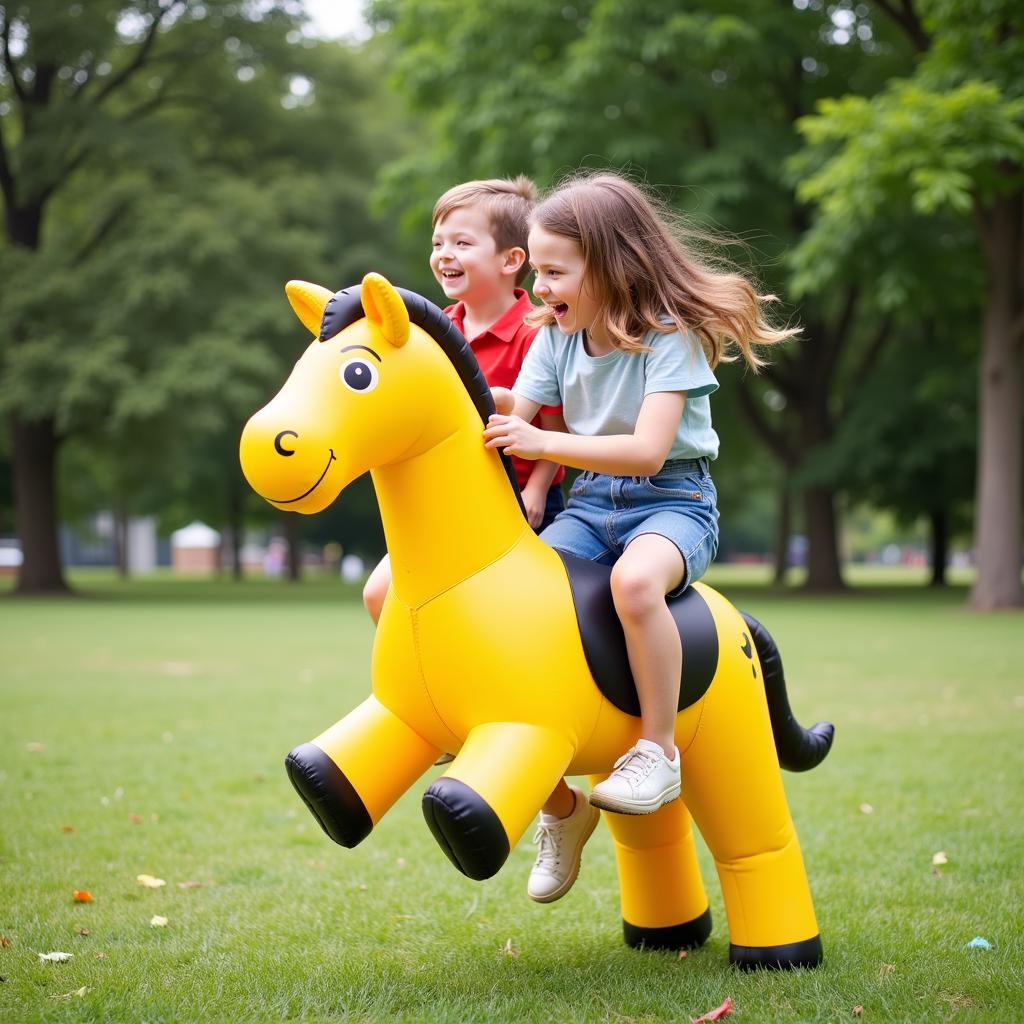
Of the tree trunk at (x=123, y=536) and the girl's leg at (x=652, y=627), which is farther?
the tree trunk at (x=123, y=536)

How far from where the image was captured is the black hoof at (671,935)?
13.4 feet

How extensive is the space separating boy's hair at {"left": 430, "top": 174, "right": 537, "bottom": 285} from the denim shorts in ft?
2.86

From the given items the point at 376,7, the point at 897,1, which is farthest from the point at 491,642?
the point at 376,7

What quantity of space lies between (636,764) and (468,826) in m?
0.57

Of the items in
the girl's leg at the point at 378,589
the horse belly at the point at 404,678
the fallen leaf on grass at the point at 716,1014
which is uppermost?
the girl's leg at the point at 378,589

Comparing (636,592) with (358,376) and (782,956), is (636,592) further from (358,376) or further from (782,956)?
(782,956)

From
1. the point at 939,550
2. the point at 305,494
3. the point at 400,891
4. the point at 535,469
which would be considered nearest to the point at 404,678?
the point at 305,494

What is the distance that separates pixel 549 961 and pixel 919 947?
1241 mm

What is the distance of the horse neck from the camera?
10.9 ft

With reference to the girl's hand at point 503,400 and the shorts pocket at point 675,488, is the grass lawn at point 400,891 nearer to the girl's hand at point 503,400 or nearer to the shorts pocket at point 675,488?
the shorts pocket at point 675,488

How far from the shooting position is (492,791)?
10.0 ft

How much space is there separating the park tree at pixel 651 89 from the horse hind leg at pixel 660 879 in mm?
15749

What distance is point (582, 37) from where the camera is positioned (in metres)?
22.7

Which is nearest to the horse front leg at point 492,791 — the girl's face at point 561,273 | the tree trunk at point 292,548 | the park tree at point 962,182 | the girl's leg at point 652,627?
the girl's leg at point 652,627
